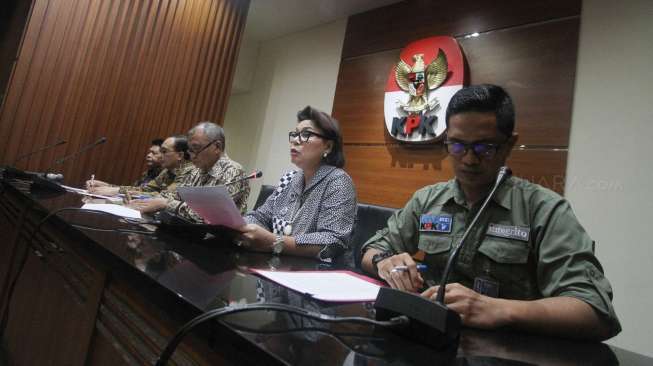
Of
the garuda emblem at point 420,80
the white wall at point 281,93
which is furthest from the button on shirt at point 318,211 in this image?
the white wall at point 281,93

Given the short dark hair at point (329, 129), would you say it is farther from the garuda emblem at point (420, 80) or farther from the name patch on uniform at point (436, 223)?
the garuda emblem at point (420, 80)

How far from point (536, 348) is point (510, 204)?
50 centimetres

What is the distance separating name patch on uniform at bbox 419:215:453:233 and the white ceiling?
2.66m

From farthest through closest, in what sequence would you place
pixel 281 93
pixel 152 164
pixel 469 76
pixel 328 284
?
pixel 281 93
pixel 152 164
pixel 469 76
pixel 328 284

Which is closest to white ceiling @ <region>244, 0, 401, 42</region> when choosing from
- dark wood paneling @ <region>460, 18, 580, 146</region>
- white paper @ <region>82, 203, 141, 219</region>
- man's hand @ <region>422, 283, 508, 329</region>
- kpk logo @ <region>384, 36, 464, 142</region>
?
kpk logo @ <region>384, 36, 464, 142</region>

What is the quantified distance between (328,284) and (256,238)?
43 centimetres

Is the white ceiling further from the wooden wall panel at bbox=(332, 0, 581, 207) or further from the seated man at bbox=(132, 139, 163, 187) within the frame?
the seated man at bbox=(132, 139, 163, 187)

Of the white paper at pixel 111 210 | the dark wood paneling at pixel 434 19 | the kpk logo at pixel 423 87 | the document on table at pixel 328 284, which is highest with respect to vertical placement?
the dark wood paneling at pixel 434 19

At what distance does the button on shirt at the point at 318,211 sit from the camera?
1278 mm

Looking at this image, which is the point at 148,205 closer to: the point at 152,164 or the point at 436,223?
the point at 436,223

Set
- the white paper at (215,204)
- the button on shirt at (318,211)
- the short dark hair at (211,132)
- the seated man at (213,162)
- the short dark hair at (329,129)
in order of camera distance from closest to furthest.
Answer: the white paper at (215,204), the button on shirt at (318,211), the short dark hair at (329,129), the seated man at (213,162), the short dark hair at (211,132)

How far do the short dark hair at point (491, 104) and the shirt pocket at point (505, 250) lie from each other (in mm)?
305

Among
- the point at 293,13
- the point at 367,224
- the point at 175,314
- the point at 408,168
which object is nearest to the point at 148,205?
the point at 367,224

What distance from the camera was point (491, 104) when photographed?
947 millimetres
